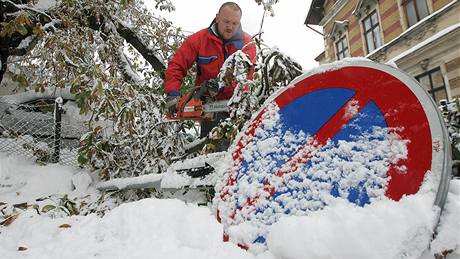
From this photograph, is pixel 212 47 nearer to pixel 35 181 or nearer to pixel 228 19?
pixel 228 19

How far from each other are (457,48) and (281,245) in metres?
11.3

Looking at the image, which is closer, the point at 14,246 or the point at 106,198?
the point at 14,246

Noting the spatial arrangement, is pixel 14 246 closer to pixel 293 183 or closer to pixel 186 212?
pixel 186 212

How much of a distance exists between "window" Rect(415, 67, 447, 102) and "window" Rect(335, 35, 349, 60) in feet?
16.0

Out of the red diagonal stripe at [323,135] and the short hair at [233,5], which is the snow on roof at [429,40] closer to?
the short hair at [233,5]

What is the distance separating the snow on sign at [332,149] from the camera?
→ 3.28 feet

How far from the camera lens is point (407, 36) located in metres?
11.2

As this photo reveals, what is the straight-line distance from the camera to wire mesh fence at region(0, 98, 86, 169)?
137 inches

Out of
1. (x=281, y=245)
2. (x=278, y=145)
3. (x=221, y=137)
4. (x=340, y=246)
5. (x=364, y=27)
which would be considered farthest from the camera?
(x=364, y=27)

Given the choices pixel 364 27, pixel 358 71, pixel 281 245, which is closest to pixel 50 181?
pixel 281 245

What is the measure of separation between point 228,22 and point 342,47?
1416 cm

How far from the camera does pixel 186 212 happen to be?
1.45 meters

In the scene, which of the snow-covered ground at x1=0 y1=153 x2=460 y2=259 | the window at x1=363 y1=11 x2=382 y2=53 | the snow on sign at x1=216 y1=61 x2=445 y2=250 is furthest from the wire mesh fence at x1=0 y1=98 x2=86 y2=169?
the window at x1=363 y1=11 x2=382 y2=53

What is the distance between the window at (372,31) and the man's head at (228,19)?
39.4 feet
